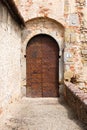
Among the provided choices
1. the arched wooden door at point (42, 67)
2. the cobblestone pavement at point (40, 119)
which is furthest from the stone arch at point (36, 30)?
the cobblestone pavement at point (40, 119)

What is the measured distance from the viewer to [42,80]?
9109mm

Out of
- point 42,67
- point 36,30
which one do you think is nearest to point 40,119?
point 42,67

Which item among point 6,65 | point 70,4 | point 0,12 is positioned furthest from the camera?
point 70,4

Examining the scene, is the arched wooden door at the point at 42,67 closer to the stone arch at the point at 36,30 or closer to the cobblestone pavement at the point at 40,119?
the stone arch at the point at 36,30

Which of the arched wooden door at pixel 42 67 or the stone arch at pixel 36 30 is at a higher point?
the stone arch at pixel 36 30

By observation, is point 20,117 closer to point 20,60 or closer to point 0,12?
point 0,12

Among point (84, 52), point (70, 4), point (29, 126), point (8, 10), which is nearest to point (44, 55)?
point (84, 52)

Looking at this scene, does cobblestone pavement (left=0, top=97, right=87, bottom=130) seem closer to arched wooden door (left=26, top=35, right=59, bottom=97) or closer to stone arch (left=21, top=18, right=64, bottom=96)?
arched wooden door (left=26, top=35, right=59, bottom=97)

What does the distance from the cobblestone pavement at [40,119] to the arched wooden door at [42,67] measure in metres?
2.40

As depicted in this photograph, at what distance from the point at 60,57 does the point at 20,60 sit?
1.34 metres

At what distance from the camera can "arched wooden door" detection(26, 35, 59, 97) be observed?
910 centimetres

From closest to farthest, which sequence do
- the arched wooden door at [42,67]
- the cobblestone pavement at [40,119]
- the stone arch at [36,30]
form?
the cobblestone pavement at [40,119] → the stone arch at [36,30] → the arched wooden door at [42,67]

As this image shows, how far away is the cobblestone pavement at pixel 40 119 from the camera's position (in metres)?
4.76

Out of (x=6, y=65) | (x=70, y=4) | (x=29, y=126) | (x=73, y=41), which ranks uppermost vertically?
(x=70, y=4)
